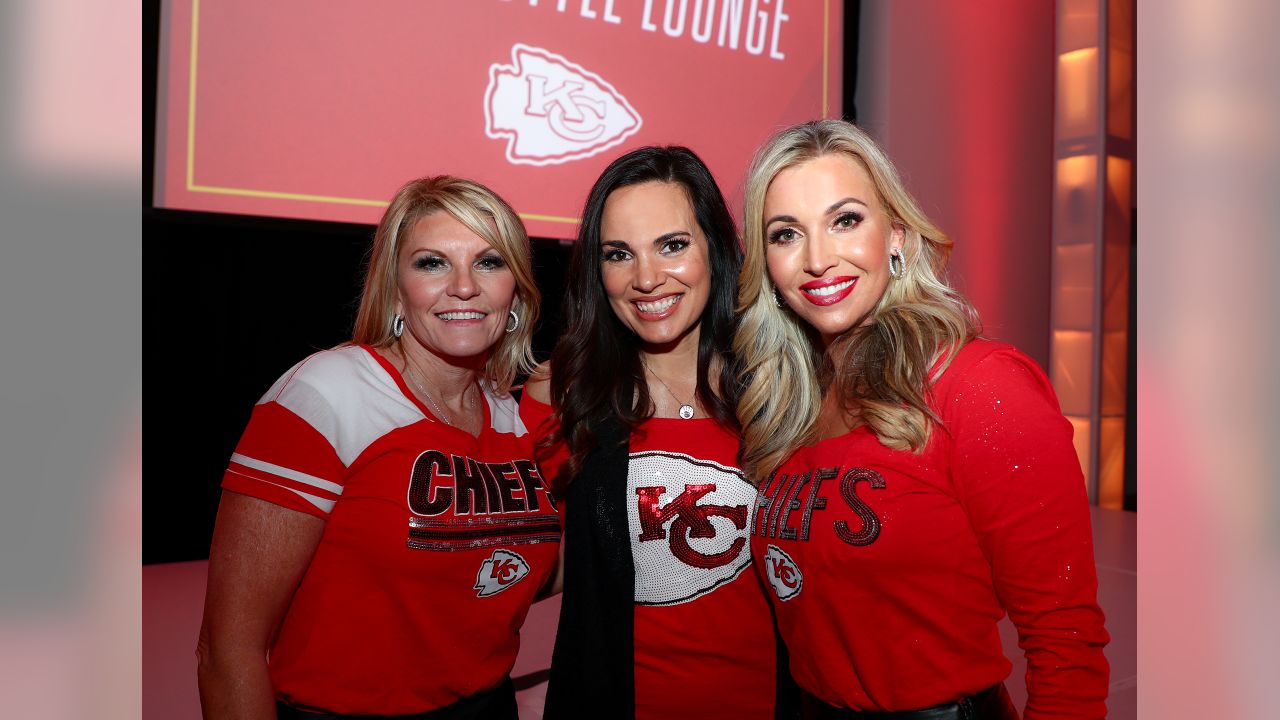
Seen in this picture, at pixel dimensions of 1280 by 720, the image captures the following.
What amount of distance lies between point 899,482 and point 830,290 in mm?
367

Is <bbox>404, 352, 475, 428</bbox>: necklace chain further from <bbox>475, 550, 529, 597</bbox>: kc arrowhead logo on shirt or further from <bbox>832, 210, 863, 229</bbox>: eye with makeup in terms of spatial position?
<bbox>832, 210, 863, 229</bbox>: eye with makeup

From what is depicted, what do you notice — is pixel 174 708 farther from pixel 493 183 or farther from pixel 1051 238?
pixel 1051 238

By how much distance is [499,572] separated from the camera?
1.67 metres

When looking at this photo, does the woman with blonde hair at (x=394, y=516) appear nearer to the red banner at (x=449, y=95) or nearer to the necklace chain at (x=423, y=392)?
the necklace chain at (x=423, y=392)

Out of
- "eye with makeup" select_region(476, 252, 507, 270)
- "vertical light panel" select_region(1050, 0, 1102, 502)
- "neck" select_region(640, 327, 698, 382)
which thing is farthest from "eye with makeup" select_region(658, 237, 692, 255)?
"vertical light panel" select_region(1050, 0, 1102, 502)

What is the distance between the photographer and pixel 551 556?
1.80m

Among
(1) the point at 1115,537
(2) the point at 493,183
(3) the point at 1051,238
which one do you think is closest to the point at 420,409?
(2) the point at 493,183

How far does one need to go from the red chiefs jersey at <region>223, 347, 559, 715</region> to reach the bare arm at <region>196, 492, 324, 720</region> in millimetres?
39

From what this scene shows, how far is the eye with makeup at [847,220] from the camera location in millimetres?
1601

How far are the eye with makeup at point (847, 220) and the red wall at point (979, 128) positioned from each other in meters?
3.94

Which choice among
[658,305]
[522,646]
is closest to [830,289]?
[658,305]

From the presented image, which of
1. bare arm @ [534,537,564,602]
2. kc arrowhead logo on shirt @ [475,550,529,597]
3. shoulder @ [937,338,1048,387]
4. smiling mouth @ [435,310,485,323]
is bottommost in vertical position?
bare arm @ [534,537,564,602]

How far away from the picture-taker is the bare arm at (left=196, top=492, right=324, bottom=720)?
4.86 ft
